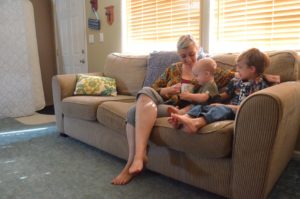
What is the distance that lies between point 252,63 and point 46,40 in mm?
3739

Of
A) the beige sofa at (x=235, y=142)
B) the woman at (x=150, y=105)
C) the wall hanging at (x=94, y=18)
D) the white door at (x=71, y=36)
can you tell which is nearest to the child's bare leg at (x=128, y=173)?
the woman at (x=150, y=105)

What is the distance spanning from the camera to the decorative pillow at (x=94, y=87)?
263 centimetres

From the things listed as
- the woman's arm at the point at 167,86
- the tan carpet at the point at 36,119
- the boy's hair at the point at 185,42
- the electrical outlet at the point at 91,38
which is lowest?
the tan carpet at the point at 36,119

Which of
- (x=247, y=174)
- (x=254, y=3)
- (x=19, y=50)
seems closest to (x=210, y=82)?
(x=247, y=174)

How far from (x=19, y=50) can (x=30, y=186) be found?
2.52 m

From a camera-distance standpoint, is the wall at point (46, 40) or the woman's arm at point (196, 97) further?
the wall at point (46, 40)

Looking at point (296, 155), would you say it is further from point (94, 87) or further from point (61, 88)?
point (61, 88)

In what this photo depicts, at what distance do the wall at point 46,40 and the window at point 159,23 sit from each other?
1751mm

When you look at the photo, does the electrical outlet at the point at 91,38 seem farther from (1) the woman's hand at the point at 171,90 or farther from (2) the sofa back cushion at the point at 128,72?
(1) the woman's hand at the point at 171,90

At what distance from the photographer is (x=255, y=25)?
2.24m

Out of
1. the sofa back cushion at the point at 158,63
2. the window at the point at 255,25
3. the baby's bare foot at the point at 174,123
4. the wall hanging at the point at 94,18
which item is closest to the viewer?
the baby's bare foot at the point at 174,123

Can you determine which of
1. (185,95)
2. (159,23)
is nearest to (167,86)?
(185,95)

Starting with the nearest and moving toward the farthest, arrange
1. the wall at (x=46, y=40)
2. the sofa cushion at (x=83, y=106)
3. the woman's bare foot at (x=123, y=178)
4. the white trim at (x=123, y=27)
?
the woman's bare foot at (x=123, y=178) < the sofa cushion at (x=83, y=106) < the white trim at (x=123, y=27) < the wall at (x=46, y=40)

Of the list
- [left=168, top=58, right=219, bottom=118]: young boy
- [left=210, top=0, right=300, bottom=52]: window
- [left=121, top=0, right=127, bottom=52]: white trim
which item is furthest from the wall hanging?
[left=168, top=58, right=219, bottom=118]: young boy
